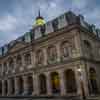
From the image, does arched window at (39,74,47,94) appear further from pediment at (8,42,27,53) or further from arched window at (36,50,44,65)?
pediment at (8,42,27,53)

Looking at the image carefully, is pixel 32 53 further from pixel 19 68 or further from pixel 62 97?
pixel 62 97

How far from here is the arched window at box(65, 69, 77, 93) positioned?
2835cm

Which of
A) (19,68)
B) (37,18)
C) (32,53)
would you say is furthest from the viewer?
(37,18)

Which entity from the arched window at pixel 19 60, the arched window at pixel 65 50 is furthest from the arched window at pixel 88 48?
the arched window at pixel 19 60

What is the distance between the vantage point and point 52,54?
3088 centimetres

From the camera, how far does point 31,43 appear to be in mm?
34281

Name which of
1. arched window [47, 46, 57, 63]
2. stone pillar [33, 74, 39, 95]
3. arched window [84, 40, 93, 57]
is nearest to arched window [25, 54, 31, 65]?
stone pillar [33, 74, 39, 95]

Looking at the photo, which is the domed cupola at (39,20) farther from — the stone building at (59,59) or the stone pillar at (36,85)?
the stone pillar at (36,85)

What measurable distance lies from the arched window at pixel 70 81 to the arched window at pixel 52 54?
329 cm

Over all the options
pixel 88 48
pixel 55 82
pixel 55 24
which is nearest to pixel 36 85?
pixel 55 82

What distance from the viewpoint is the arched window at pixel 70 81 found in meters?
28.4

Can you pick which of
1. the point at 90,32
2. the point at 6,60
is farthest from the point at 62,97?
the point at 6,60

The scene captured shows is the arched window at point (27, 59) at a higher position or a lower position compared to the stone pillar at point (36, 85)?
higher

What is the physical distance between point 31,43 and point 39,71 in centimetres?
607
